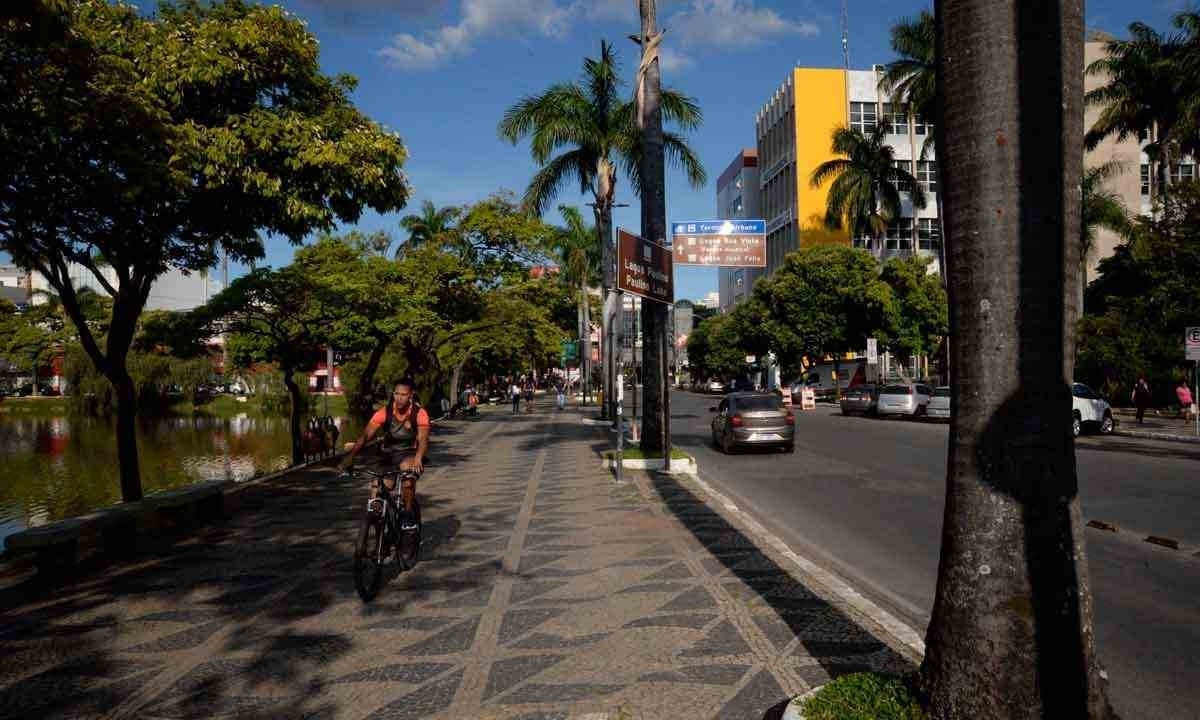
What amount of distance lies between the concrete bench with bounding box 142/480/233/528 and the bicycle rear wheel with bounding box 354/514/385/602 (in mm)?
4040

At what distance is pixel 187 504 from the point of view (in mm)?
10617

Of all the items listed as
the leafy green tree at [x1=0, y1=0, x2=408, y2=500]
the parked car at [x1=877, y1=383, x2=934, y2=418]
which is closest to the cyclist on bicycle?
the leafy green tree at [x1=0, y1=0, x2=408, y2=500]

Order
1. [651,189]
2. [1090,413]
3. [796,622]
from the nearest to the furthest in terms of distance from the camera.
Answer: [796,622], [651,189], [1090,413]

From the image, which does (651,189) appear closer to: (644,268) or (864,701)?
(644,268)

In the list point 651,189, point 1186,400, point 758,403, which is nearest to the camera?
point 651,189

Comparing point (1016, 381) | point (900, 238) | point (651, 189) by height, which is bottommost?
point (1016, 381)

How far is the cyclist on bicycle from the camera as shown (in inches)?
301

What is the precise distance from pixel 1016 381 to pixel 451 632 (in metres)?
4.05

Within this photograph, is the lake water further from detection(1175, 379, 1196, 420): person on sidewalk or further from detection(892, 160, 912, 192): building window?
detection(892, 160, 912, 192): building window

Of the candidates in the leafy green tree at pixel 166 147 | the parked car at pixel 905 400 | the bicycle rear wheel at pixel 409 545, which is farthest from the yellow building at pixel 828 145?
the bicycle rear wheel at pixel 409 545

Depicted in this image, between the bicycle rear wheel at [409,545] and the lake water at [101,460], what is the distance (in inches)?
367

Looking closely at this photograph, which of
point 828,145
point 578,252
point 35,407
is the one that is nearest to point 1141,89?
point 578,252

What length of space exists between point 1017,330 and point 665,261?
1105cm

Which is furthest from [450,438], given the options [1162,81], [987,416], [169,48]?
[1162,81]
